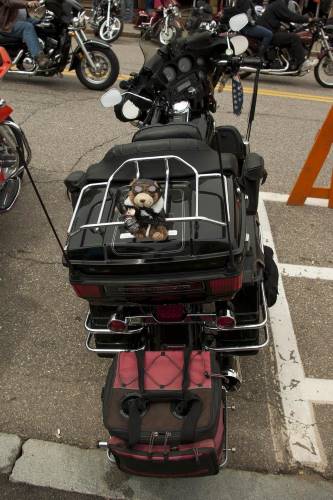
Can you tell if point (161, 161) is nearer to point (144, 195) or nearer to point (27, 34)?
point (144, 195)

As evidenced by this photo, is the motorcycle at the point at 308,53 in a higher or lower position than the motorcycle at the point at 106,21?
higher

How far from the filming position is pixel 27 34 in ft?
22.2

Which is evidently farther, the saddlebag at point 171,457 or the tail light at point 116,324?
the tail light at point 116,324

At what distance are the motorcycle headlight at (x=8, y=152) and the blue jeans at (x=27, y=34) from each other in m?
3.34

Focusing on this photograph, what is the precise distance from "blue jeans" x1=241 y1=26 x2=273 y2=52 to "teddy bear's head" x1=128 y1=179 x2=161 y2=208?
736 cm

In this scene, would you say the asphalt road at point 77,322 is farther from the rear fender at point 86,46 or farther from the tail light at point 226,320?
the rear fender at point 86,46

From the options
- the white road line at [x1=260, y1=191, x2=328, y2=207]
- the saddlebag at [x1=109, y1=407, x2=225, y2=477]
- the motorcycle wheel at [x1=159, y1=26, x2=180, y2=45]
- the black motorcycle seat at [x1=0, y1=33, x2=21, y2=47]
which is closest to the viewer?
the saddlebag at [x1=109, y1=407, x2=225, y2=477]

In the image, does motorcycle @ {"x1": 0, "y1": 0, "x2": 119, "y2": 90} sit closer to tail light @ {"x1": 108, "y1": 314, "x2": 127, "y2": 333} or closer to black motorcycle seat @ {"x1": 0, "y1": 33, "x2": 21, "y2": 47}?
black motorcycle seat @ {"x1": 0, "y1": 33, "x2": 21, "y2": 47}

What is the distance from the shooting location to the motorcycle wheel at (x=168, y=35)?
4.01 meters

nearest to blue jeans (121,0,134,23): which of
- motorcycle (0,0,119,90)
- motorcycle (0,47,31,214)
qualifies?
motorcycle (0,0,119,90)

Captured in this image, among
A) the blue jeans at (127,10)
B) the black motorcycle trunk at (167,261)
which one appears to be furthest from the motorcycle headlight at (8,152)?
the blue jeans at (127,10)

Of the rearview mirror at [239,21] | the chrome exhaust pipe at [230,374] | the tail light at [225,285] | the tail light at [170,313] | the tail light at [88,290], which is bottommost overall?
the chrome exhaust pipe at [230,374]

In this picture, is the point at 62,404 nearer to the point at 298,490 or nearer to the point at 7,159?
the point at 298,490

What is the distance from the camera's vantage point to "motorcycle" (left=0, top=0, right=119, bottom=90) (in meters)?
6.86
